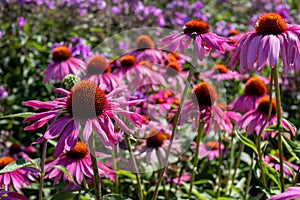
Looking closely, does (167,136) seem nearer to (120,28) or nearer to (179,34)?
(179,34)

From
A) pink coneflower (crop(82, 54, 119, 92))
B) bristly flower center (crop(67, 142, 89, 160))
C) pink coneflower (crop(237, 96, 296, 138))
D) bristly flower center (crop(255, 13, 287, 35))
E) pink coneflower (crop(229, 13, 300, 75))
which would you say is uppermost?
bristly flower center (crop(255, 13, 287, 35))

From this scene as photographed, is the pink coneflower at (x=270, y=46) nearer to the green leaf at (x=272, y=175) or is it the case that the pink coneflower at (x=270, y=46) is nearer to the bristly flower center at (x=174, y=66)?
the green leaf at (x=272, y=175)

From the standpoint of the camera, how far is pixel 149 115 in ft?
8.07

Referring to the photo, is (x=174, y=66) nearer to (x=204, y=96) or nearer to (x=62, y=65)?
(x=62, y=65)

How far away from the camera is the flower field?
4.33ft

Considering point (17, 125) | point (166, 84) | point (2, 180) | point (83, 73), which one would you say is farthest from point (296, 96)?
point (2, 180)

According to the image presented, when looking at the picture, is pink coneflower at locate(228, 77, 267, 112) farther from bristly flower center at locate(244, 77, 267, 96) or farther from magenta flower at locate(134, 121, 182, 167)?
magenta flower at locate(134, 121, 182, 167)

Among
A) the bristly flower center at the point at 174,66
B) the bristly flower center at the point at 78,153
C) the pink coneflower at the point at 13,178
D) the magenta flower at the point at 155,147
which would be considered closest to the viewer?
the pink coneflower at the point at 13,178

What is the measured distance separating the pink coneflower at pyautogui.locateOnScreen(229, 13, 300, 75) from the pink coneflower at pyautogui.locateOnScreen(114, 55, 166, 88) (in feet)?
3.48

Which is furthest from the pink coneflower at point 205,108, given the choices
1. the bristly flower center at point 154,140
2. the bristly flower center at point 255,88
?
the bristly flower center at point 255,88

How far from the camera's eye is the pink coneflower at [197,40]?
4.69 feet

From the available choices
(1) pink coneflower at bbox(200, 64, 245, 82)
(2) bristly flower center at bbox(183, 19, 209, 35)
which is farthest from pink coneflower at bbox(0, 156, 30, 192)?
(1) pink coneflower at bbox(200, 64, 245, 82)

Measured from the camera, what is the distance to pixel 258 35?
156 centimetres

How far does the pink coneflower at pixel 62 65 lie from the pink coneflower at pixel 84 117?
1.09 metres
